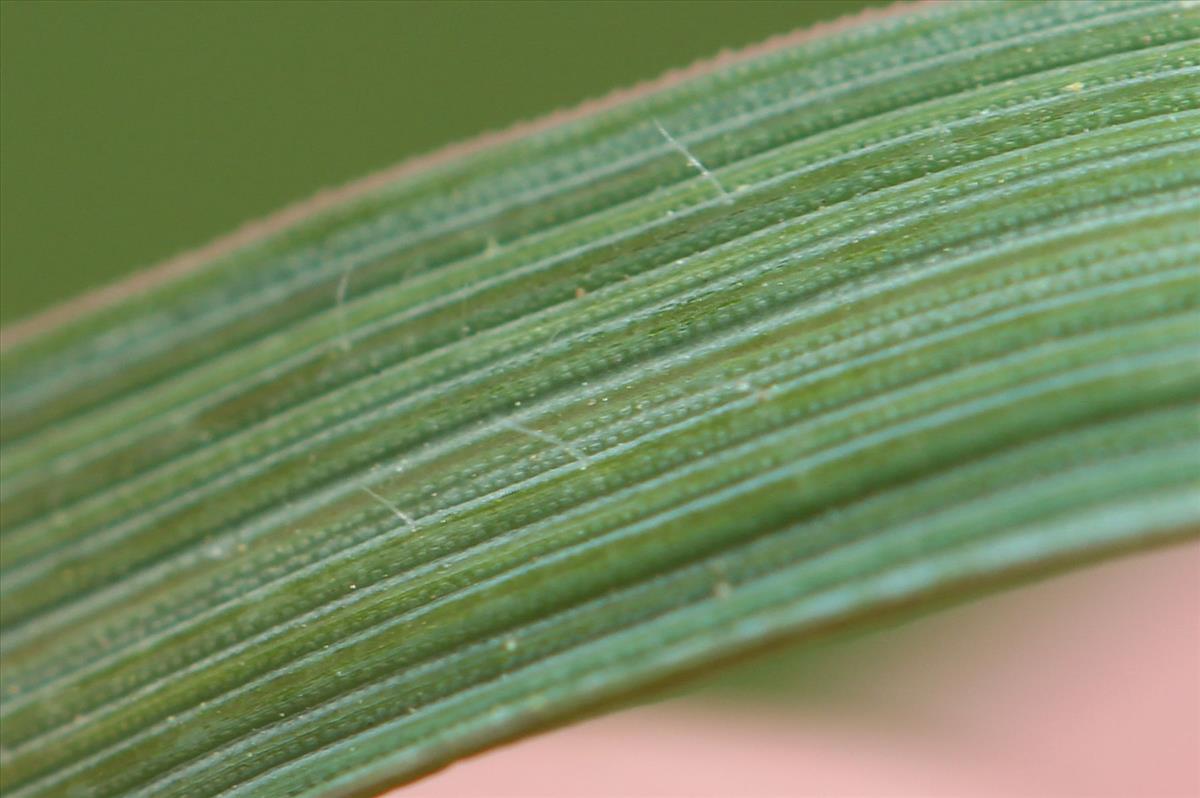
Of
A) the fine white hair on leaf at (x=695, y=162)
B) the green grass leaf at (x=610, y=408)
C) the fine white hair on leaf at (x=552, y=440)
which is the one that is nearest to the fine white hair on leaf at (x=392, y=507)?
the green grass leaf at (x=610, y=408)

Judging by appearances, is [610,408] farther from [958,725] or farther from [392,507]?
[958,725]

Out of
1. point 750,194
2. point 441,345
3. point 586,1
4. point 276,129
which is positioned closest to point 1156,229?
point 750,194

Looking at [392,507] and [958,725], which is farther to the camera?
[958,725]

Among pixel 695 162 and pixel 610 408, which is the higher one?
pixel 695 162

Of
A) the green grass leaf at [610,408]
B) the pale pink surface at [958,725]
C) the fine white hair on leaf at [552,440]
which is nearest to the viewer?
the green grass leaf at [610,408]

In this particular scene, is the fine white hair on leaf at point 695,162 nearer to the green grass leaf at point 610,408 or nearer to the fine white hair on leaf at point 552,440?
the green grass leaf at point 610,408

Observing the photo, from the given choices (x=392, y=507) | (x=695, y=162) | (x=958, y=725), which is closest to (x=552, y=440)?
(x=392, y=507)

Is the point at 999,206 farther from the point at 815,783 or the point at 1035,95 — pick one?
the point at 815,783
